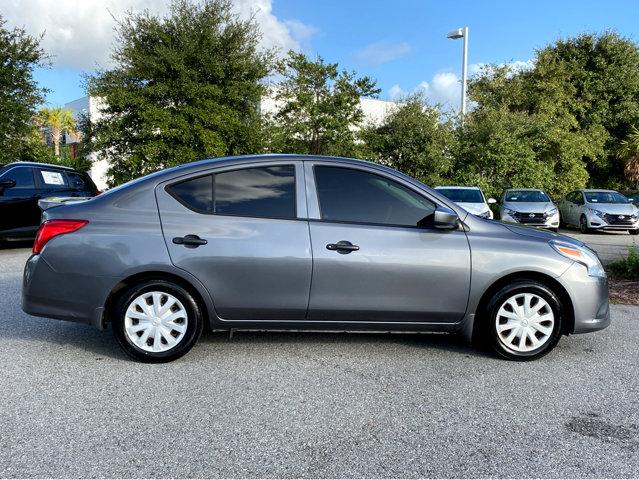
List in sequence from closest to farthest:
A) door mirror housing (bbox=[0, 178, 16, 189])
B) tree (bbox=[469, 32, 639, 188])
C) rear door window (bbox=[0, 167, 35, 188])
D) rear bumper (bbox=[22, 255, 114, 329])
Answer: rear bumper (bbox=[22, 255, 114, 329])
door mirror housing (bbox=[0, 178, 16, 189])
rear door window (bbox=[0, 167, 35, 188])
tree (bbox=[469, 32, 639, 188])

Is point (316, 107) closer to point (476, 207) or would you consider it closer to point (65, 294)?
point (476, 207)

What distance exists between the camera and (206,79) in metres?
16.9

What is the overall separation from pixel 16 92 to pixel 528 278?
17226 millimetres

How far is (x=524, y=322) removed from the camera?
4398 millimetres

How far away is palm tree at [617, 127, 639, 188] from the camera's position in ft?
86.6

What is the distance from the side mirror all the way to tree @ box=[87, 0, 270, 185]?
12974mm

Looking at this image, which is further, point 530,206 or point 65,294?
point 530,206

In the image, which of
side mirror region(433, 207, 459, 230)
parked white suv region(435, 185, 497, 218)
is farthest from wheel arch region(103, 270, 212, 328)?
parked white suv region(435, 185, 497, 218)

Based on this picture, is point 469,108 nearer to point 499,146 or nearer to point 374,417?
point 499,146

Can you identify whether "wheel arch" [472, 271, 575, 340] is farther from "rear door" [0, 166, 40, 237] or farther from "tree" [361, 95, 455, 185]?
"tree" [361, 95, 455, 185]

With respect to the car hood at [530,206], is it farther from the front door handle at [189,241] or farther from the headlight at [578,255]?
the front door handle at [189,241]

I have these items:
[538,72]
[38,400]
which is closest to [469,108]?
[538,72]

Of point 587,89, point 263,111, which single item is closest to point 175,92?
point 263,111

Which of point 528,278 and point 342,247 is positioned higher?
point 342,247
